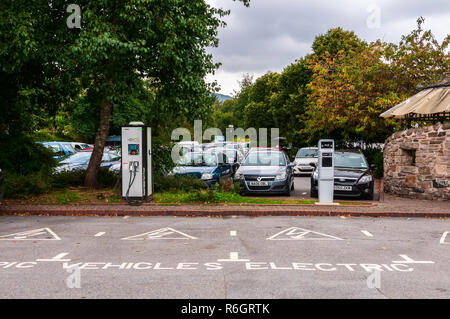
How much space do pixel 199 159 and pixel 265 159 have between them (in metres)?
2.47

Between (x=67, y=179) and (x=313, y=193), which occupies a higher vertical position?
(x=67, y=179)

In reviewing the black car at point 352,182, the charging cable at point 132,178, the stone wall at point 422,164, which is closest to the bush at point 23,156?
the charging cable at point 132,178

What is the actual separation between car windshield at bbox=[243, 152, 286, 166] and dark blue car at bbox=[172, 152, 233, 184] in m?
1.04

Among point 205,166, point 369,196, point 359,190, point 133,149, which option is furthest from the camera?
point 205,166

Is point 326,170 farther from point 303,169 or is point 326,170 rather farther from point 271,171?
point 303,169

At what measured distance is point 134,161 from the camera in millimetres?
12656

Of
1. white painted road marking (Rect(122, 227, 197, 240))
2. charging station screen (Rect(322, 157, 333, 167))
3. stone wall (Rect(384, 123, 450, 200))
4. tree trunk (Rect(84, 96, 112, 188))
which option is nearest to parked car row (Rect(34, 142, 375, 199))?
stone wall (Rect(384, 123, 450, 200))

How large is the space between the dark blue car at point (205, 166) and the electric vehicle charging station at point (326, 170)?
425 centimetres

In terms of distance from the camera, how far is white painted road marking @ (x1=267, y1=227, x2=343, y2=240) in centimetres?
884

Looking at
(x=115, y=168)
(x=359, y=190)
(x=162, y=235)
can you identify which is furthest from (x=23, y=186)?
(x=359, y=190)

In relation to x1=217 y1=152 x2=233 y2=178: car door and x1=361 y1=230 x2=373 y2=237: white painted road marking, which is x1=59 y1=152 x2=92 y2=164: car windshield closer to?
x1=217 y1=152 x2=233 y2=178: car door

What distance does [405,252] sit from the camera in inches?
300
